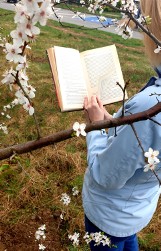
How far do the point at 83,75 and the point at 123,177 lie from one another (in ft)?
1.87

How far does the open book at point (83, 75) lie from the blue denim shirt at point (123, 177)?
185 mm

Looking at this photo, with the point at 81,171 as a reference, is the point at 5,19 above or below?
below

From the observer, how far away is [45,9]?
31.0 inches

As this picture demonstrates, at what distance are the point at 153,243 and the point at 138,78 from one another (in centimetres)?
400

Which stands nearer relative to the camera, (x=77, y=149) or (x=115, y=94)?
(x=115, y=94)

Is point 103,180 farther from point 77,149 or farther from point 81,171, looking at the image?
point 77,149

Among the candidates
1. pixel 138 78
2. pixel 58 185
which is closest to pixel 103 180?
pixel 58 185

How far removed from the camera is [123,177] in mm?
1319

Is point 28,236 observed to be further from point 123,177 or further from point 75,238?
point 123,177

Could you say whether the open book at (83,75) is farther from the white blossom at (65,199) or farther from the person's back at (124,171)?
the white blossom at (65,199)

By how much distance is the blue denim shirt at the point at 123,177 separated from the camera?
3.92ft

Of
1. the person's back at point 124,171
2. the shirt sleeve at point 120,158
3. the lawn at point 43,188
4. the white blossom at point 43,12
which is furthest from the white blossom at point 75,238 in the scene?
the white blossom at point 43,12

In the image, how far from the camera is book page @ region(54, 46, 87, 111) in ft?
4.98

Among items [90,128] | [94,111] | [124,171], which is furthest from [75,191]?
[90,128]
